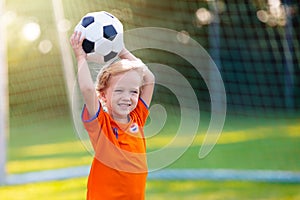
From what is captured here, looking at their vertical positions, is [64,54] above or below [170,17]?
below

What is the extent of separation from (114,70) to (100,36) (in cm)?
24

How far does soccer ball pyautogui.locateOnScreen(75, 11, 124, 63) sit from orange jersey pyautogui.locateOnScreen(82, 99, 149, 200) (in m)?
0.29

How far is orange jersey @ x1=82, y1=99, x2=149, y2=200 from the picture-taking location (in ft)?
8.11

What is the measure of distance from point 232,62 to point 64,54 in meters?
4.89

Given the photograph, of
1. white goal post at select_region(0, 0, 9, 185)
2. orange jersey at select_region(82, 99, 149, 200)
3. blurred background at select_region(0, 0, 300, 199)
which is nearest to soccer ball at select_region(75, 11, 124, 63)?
orange jersey at select_region(82, 99, 149, 200)

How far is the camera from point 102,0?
7707mm

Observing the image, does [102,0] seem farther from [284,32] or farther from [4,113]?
[284,32]

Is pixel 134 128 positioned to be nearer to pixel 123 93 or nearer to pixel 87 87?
pixel 123 93

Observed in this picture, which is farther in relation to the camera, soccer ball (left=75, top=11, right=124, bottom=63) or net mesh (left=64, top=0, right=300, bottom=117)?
net mesh (left=64, top=0, right=300, bottom=117)

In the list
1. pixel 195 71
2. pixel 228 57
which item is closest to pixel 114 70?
pixel 195 71

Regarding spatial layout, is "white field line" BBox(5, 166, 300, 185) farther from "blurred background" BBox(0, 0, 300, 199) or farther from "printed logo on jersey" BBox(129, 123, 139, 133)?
"printed logo on jersey" BBox(129, 123, 139, 133)

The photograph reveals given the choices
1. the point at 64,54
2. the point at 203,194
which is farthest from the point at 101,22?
the point at 64,54

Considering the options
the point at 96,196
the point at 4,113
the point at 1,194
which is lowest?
the point at 96,196

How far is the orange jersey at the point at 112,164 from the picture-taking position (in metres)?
2.47
